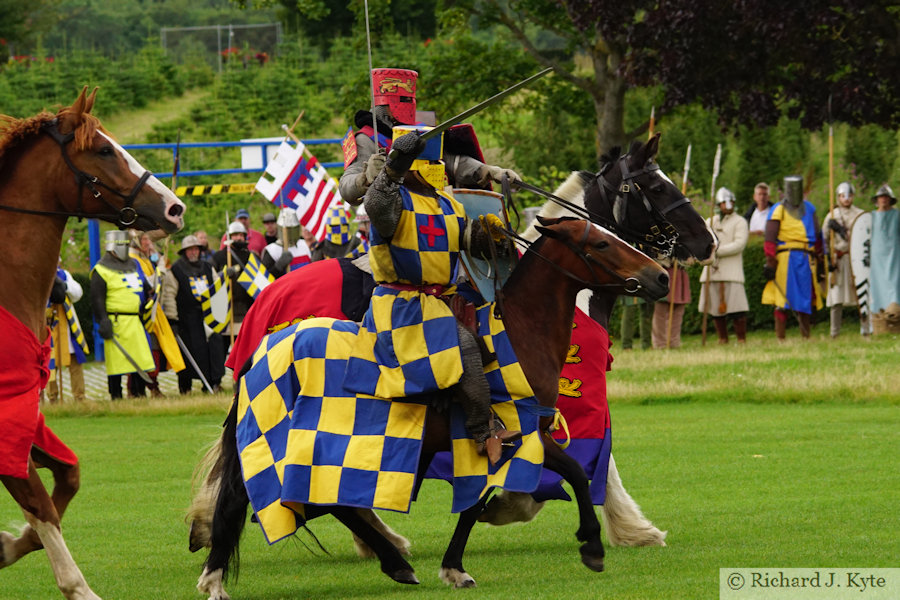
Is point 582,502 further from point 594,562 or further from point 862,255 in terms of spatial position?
point 862,255

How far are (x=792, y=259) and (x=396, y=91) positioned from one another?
1352cm

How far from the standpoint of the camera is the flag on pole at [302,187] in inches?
645

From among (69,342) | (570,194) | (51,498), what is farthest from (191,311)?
(51,498)

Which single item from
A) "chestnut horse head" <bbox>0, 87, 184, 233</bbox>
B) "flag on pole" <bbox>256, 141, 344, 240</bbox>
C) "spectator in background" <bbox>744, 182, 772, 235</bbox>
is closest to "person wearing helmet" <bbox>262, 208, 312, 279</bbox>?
"flag on pole" <bbox>256, 141, 344, 240</bbox>

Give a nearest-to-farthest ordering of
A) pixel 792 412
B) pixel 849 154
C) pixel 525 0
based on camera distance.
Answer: pixel 792 412
pixel 525 0
pixel 849 154

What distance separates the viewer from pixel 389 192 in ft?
21.9

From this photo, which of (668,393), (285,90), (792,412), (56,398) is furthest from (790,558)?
(285,90)

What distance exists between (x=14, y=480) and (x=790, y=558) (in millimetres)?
3905

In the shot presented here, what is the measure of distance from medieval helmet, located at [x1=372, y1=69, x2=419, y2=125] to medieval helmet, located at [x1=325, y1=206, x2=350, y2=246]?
279 inches

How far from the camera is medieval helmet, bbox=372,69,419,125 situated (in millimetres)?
7938

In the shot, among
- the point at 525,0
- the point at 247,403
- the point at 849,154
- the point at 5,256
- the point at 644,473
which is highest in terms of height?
the point at 525,0

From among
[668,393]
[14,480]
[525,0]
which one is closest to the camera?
[14,480]

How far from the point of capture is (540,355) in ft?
23.8

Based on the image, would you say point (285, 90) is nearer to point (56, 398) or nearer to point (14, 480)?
point (56, 398)
